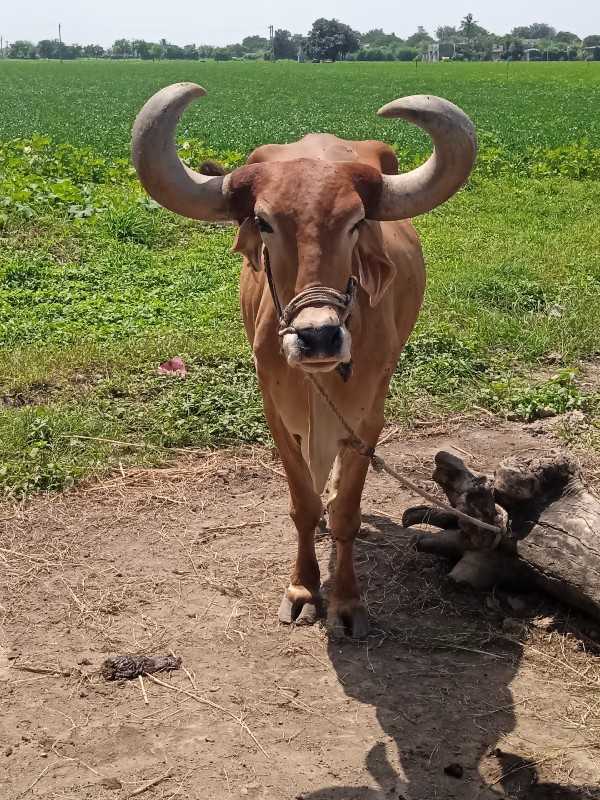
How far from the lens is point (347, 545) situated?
4.73 m

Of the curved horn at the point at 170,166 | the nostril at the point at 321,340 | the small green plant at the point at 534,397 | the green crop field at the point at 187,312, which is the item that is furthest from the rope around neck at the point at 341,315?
the small green plant at the point at 534,397

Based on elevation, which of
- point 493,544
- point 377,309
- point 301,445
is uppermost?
point 377,309

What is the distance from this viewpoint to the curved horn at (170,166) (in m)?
3.94

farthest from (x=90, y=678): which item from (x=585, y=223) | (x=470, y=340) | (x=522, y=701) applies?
(x=585, y=223)

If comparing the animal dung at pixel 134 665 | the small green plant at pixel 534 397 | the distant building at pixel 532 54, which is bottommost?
the animal dung at pixel 134 665

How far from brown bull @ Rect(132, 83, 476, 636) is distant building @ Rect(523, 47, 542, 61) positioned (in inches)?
5694

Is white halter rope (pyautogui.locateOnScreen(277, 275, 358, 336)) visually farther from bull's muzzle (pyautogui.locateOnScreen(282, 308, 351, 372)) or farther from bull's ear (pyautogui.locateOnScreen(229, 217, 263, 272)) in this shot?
bull's ear (pyautogui.locateOnScreen(229, 217, 263, 272))

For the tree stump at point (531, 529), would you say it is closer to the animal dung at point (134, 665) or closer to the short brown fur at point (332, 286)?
the short brown fur at point (332, 286)

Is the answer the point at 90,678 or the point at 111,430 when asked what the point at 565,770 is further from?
the point at 111,430

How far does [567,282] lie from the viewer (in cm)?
976

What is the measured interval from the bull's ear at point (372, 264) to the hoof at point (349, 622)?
4.97 ft

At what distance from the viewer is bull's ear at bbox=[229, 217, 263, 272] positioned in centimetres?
396

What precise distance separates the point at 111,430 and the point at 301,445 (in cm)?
234

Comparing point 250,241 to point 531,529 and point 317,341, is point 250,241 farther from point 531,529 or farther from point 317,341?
point 531,529
